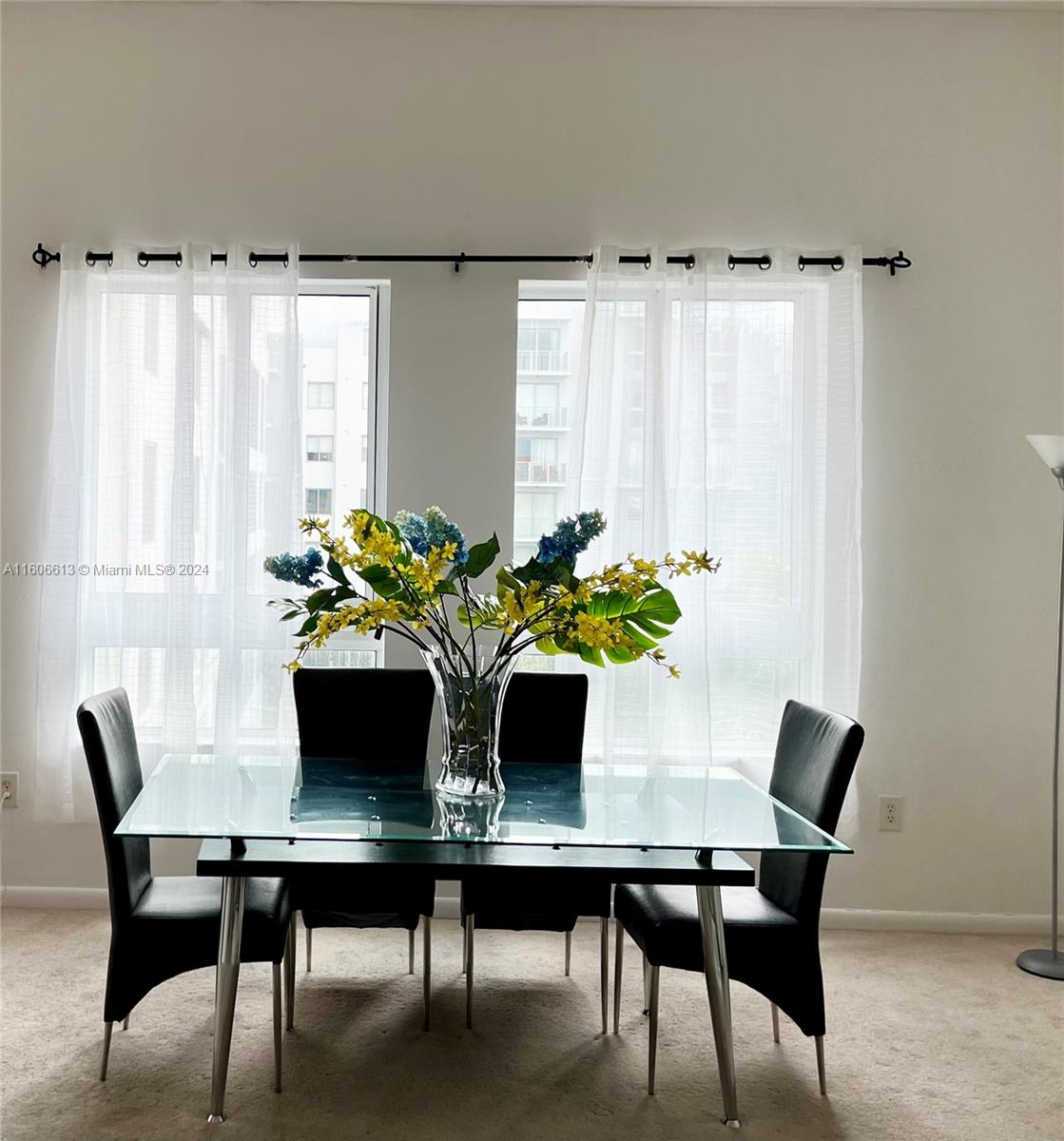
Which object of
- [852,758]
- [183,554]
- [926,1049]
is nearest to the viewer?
[852,758]

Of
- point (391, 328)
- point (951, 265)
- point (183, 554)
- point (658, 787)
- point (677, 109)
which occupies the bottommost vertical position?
point (658, 787)

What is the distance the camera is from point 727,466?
3.63 m

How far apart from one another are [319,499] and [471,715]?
64.4 inches

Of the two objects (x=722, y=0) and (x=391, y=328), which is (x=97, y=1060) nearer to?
(x=391, y=328)

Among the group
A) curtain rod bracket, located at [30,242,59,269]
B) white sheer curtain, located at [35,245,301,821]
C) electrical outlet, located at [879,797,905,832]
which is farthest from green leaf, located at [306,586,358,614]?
electrical outlet, located at [879,797,905,832]

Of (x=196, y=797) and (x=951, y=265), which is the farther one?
(x=951, y=265)

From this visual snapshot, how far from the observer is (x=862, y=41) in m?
3.70

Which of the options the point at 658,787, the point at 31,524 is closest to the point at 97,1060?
the point at 658,787

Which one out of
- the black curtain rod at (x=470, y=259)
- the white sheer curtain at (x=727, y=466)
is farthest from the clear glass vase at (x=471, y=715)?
the black curtain rod at (x=470, y=259)

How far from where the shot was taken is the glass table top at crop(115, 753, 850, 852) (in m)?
2.19

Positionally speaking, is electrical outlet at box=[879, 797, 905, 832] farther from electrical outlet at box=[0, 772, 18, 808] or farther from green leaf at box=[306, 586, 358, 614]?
electrical outlet at box=[0, 772, 18, 808]

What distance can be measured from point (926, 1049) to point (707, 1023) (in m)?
0.57

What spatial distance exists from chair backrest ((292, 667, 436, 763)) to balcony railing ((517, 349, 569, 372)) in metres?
1.29

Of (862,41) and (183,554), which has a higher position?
(862,41)
